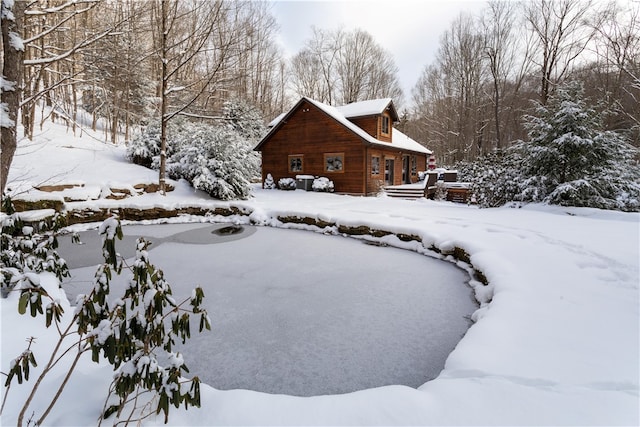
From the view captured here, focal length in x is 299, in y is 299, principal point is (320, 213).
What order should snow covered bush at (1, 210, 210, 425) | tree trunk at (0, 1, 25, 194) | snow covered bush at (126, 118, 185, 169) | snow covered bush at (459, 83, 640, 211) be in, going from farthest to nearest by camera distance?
snow covered bush at (126, 118, 185, 169) → snow covered bush at (459, 83, 640, 211) → tree trunk at (0, 1, 25, 194) → snow covered bush at (1, 210, 210, 425)

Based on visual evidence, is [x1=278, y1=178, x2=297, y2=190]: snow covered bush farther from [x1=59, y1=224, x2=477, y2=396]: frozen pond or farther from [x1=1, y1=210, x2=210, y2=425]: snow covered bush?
[x1=1, y1=210, x2=210, y2=425]: snow covered bush

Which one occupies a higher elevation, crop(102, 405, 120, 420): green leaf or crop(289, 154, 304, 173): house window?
crop(289, 154, 304, 173): house window

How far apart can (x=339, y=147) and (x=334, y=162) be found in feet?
2.65

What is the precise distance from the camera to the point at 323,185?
15.0 metres

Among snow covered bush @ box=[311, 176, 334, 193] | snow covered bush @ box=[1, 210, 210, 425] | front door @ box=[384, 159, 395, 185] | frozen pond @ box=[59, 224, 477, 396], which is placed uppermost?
front door @ box=[384, 159, 395, 185]

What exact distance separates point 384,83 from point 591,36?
55.6 feet

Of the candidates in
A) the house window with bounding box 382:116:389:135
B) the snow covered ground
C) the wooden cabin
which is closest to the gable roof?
the wooden cabin

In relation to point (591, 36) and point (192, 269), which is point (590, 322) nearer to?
point (192, 269)

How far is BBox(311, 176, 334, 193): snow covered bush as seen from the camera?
49.4 feet

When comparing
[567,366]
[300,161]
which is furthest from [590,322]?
[300,161]

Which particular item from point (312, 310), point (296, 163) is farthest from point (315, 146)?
point (312, 310)

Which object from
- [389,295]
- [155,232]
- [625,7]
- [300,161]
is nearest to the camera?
[389,295]

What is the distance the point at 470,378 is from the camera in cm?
211

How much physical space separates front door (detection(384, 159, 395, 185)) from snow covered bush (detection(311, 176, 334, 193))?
3.22 metres
